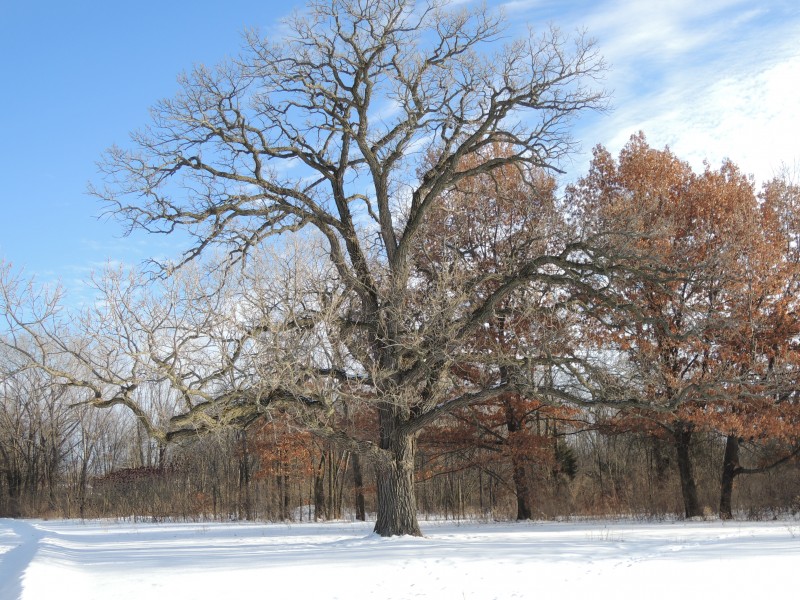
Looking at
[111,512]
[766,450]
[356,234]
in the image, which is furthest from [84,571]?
[111,512]

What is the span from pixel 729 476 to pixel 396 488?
1260 centimetres

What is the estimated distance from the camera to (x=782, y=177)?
2264 cm

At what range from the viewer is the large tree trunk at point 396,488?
15.3 metres

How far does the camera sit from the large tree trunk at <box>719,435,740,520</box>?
21.5m

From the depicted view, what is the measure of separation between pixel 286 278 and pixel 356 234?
366cm

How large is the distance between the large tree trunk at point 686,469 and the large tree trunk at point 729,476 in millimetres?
762

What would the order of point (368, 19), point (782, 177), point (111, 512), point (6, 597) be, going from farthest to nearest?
point (111, 512), point (782, 177), point (368, 19), point (6, 597)

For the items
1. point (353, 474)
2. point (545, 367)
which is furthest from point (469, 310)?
point (353, 474)

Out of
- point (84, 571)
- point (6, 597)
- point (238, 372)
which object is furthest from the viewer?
point (238, 372)

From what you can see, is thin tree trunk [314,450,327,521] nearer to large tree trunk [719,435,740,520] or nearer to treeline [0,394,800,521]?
treeline [0,394,800,521]

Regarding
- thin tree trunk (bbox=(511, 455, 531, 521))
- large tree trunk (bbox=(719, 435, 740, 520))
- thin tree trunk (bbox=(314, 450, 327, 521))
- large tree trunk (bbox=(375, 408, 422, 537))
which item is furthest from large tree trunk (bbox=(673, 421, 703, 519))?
thin tree trunk (bbox=(314, 450, 327, 521))

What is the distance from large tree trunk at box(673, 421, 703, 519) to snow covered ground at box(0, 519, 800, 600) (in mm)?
6597

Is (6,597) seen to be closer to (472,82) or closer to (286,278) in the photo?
(286,278)

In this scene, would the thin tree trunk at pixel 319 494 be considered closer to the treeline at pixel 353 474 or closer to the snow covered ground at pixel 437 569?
the treeline at pixel 353 474
